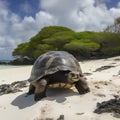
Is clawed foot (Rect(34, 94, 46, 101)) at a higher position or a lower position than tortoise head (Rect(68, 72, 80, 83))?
lower

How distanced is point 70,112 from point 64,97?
1.08 metres

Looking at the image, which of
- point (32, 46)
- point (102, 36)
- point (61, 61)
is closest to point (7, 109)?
point (61, 61)

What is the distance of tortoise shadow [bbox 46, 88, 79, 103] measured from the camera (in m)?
8.82

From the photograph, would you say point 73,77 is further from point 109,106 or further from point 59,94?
point 109,106

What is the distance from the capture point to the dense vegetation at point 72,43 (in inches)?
1594

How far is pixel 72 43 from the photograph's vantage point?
41.3 meters

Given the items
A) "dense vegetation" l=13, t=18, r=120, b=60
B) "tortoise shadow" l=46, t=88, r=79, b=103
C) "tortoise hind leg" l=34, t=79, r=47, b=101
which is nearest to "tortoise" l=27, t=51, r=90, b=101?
"tortoise hind leg" l=34, t=79, r=47, b=101

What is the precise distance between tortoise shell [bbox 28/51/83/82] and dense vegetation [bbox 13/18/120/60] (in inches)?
1177

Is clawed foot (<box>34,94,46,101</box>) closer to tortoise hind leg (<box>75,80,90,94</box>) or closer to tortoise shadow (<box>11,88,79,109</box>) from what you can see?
tortoise shadow (<box>11,88,79,109</box>)

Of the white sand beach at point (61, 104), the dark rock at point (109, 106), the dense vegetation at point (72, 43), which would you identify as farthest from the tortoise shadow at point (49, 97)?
the dense vegetation at point (72, 43)

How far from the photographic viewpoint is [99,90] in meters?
9.38

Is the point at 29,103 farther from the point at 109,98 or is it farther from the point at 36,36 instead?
the point at 36,36

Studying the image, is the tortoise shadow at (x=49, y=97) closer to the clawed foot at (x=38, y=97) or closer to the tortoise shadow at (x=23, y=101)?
the tortoise shadow at (x=23, y=101)

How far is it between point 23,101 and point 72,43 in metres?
32.2
